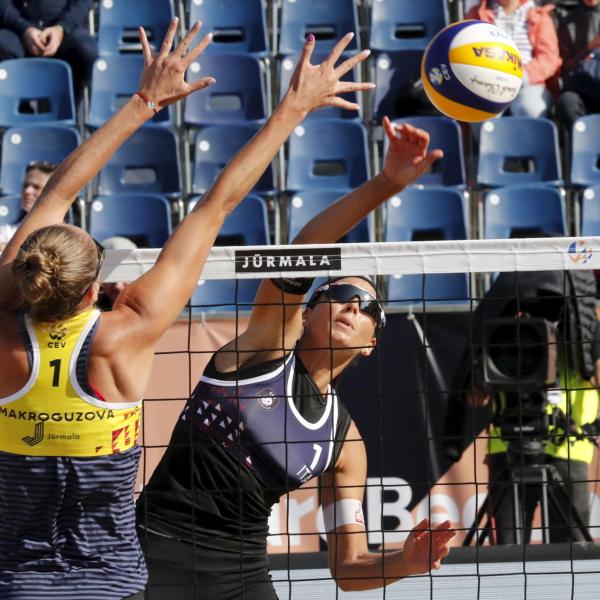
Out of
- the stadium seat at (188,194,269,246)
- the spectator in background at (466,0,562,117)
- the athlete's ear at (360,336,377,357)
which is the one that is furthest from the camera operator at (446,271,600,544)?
the spectator in background at (466,0,562,117)

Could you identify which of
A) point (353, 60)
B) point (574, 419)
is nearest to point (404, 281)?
point (574, 419)

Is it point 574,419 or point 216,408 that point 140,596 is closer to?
point 216,408

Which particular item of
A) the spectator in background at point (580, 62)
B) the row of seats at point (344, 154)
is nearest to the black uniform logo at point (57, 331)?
the row of seats at point (344, 154)

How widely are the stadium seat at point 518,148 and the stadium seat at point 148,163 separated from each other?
224 centimetres

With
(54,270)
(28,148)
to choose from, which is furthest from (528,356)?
(28,148)

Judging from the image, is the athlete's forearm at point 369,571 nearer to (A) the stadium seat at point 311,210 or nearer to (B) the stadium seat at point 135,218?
(A) the stadium seat at point 311,210

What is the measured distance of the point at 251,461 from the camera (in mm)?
3537

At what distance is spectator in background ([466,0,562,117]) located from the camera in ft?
28.6

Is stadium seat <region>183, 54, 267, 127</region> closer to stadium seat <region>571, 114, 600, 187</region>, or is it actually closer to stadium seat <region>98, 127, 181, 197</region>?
stadium seat <region>98, 127, 181, 197</region>

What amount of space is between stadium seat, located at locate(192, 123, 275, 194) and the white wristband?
4.76m

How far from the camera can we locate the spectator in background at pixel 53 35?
29.3ft

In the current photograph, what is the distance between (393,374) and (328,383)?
234 centimetres

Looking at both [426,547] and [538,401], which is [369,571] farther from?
[538,401]

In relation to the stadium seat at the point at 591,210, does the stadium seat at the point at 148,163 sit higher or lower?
higher
